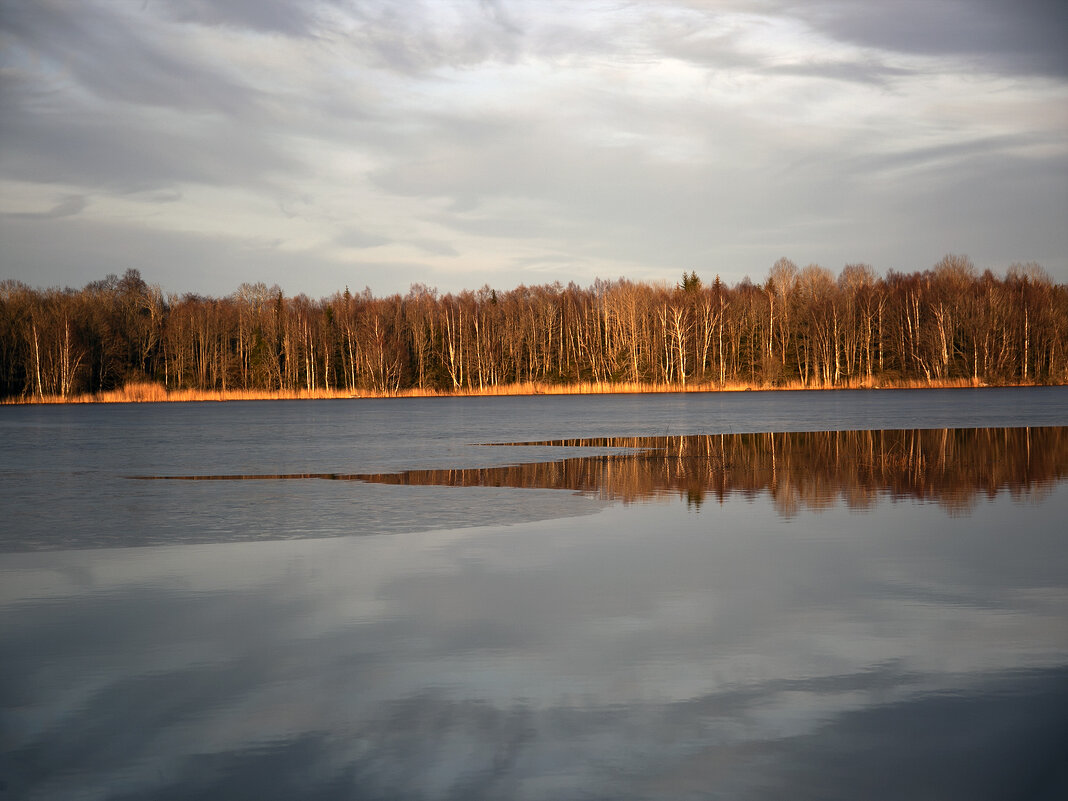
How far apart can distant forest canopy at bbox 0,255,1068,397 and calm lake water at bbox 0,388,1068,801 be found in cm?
6881

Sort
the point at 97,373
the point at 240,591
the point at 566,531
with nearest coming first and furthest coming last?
the point at 240,591 → the point at 566,531 → the point at 97,373

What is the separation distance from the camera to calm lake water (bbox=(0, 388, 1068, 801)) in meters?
4.96

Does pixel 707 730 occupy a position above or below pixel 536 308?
below

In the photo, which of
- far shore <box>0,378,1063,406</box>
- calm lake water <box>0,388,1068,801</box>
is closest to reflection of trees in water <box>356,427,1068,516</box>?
calm lake water <box>0,388,1068,801</box>

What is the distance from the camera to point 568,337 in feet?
318

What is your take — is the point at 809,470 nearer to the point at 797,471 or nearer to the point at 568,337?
the point at 797,471

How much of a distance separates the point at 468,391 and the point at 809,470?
2932 inches

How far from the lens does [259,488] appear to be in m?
17.8

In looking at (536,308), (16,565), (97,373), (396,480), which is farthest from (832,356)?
(16,565)

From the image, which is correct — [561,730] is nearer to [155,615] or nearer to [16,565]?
[155,615]

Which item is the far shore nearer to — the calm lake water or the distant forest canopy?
the distant forest canopy

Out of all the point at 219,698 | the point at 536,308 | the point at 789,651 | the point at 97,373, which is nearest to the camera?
the point at 219,698

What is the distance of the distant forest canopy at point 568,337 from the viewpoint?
79.3 meters

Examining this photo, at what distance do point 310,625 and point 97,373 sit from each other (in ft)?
280
